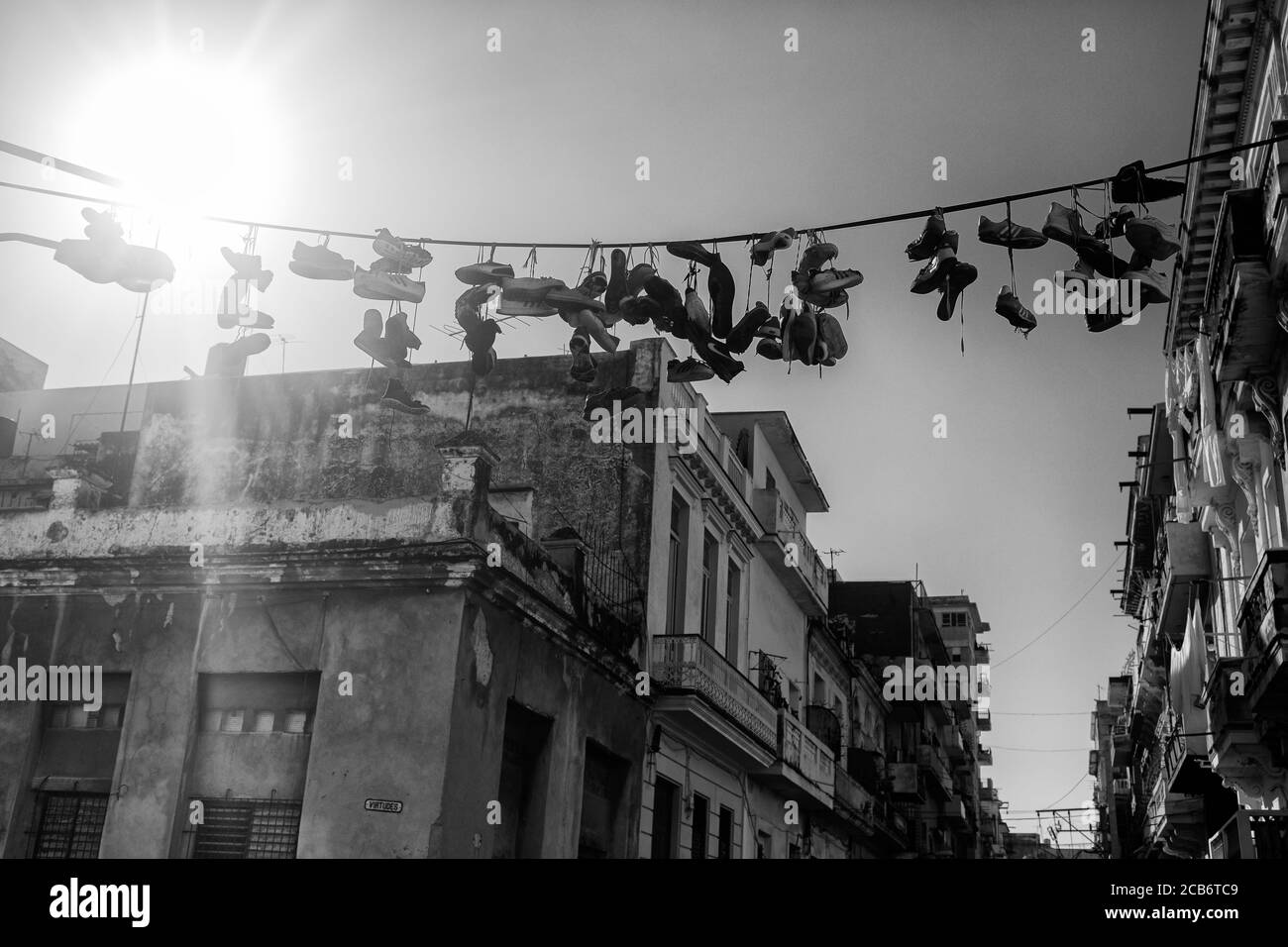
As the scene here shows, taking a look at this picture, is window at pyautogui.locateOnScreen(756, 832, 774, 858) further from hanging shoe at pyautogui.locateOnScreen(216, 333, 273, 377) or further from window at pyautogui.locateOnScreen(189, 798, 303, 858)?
hanging shoe at pyautogui.locateOnScreen(216, 333, 273, 377)

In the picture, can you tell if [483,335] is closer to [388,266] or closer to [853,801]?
[388,266]

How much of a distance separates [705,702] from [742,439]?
23.2 ft

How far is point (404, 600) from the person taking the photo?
39.8 ft

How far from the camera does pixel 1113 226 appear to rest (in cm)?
739

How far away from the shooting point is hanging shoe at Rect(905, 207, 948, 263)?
7473 millimetres

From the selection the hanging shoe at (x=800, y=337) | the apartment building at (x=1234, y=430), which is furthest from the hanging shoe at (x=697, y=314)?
the apartment building at (x=1234, y=430)

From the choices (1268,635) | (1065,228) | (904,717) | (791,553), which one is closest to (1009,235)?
(1065,228)

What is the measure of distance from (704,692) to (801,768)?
593 centimetres

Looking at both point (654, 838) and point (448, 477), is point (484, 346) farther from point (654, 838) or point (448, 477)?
point (654, 838)

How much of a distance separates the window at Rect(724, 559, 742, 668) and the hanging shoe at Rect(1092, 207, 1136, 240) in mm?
13768

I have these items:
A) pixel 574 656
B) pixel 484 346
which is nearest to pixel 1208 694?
pixel 574 656

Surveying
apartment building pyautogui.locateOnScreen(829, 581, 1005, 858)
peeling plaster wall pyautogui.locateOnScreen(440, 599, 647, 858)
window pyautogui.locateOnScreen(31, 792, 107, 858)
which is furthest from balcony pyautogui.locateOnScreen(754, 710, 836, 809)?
window pyautogui.locateOnScreen(31, 792, 107, 858)

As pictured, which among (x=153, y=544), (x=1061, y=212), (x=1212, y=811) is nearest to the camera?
(x=1061, y=212)
